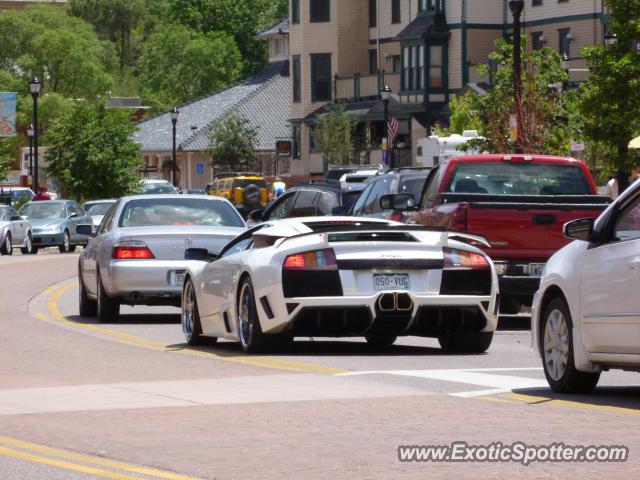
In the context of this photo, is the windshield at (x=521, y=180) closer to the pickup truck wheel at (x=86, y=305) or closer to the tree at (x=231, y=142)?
the pickup truck wheel at (x=86, y=305)

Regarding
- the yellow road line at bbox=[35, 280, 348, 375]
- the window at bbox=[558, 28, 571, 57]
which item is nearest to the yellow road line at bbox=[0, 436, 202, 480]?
the yellow road line at bbox=[35, 280, 348, 375]

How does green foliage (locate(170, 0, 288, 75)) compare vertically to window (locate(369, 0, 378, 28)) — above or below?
above

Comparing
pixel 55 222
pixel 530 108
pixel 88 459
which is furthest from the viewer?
pixel 55 222

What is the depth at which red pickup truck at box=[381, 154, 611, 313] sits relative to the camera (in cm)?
1919

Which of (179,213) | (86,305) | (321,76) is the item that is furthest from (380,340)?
(321,76)

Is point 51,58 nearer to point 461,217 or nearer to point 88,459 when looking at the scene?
point 461,217

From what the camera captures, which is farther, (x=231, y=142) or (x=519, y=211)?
(x=231, y=142)

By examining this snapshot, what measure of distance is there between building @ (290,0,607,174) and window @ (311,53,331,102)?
0.05m

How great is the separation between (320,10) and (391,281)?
70.4 m

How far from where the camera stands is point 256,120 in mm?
98625

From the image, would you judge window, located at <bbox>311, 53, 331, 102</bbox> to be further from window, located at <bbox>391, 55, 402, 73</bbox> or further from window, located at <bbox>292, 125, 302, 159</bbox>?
window, located at <bbox>391, 55, 402, 73</bbox>

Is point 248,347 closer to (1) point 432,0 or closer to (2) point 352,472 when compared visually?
(2) point 352,472

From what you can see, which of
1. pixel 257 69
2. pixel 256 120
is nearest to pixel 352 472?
pixel 256 120

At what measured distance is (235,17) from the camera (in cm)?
13100
